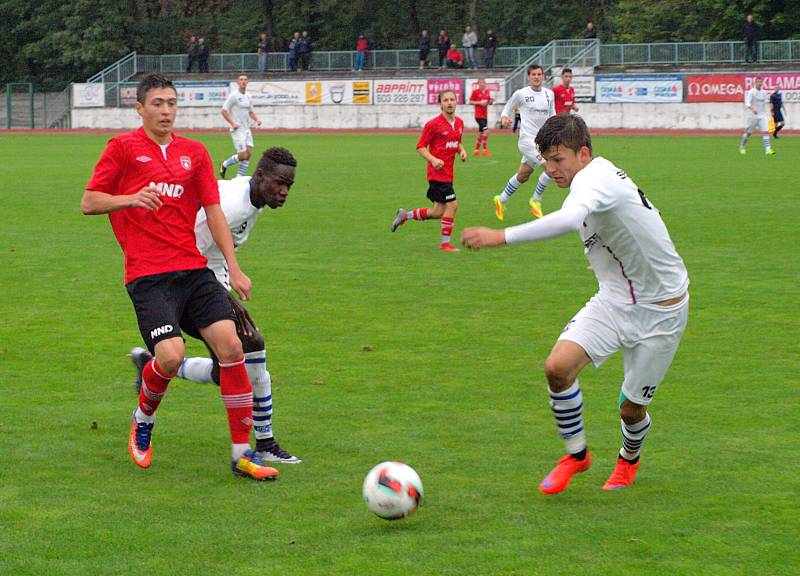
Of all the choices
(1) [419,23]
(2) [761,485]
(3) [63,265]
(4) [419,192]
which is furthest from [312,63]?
(2) [761,485]

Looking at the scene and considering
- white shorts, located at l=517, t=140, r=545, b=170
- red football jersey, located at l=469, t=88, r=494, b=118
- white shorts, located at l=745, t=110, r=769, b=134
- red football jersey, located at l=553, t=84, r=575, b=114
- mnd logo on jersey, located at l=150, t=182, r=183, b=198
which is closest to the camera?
mnd logo on jersey, located at l=150, t=182, r=183, b=198

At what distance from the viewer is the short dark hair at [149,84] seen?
269 inches

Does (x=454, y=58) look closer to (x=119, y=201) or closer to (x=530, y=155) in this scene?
(x=530, y=155)

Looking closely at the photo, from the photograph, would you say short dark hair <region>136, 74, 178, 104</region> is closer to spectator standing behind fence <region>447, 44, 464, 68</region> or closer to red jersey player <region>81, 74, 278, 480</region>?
red jersey player <region>81, 74, 278, 480</region>

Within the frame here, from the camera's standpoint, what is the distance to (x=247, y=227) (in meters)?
7.33

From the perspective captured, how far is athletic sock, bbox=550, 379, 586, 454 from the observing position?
629cm

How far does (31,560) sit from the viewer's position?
213 inches

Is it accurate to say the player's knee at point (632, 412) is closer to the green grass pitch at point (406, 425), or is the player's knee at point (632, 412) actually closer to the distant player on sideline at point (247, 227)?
the green grass pitch at point (406, 425)

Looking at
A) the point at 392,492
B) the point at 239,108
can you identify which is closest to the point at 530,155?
the point at 239,108

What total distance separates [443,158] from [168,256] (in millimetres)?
10027

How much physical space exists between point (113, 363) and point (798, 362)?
17.2 ft

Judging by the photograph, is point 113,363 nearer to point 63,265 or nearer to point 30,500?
point 30,500

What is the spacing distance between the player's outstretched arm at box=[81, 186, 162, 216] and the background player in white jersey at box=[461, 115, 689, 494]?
2.01 metres

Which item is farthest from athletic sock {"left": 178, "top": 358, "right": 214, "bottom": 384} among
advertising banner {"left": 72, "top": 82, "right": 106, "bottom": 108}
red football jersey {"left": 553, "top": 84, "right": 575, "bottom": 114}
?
advertising banner {"left": 72, "top": 82, "right": 106, "bottom": 108}
